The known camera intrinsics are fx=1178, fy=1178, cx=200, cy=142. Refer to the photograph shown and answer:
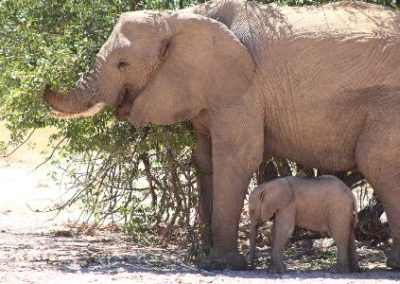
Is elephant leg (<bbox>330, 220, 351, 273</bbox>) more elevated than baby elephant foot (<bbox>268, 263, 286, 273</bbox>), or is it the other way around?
elephant leg (<bbox>330, 220, 351, 273</bbox>)

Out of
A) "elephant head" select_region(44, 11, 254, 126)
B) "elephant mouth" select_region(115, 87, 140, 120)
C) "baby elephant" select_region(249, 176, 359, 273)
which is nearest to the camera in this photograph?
"baby elephant" select_region(249, 176, 359, 273)

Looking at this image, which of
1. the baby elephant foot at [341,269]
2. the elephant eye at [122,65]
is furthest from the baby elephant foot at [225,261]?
the elephant eye at [122,65]

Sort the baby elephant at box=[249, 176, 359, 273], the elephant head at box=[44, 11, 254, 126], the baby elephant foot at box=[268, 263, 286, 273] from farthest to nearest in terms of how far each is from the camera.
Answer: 1. the elephant head at box=[44, 11, 254, 126]
2. the baby elephant at box=[249, 176, 359, 273]
3. the baby elephant foot at box=[268, 263, 286, 273]

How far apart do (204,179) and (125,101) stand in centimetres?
129

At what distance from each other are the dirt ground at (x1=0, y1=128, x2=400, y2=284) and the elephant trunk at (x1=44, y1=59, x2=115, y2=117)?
1.38m

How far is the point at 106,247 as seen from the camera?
12336mm

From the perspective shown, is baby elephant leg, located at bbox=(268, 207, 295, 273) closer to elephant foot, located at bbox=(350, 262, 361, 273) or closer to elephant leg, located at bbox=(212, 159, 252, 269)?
elephant leg, located at bbox=(212, 159, 252, 269)

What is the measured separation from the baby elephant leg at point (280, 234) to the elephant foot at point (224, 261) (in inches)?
17.8

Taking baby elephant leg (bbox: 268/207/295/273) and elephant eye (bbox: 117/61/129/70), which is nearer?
baby elephant leg (bbox: 268/207/295/273)

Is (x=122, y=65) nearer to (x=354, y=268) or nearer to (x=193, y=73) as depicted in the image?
(x=193, y=73)

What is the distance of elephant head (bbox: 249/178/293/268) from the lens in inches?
399

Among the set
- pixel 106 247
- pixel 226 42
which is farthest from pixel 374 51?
pixel 106 247

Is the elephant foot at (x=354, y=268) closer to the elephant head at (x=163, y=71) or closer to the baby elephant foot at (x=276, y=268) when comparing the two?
the baby elephant foot at (x=276, y=268)

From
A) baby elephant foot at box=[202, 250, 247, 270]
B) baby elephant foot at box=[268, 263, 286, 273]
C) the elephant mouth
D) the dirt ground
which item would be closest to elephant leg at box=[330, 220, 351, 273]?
the dirt ground
